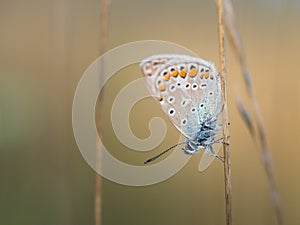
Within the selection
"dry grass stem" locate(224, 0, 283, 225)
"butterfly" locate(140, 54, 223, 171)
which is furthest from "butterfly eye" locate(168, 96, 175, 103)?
"dry grass stem" locate(224, 0, 283, 225)

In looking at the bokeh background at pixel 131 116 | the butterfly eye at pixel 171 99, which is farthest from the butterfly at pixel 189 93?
the bokeh background at pixel 131 116

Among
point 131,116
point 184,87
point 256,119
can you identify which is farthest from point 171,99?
point 131,116

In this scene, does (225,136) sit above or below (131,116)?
below

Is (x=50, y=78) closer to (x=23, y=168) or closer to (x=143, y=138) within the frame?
(x=23, y=168)

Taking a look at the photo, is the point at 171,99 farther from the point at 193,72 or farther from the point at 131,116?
the point at 131,116

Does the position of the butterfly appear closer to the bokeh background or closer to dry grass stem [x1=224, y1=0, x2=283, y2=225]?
dry grass stem [x1=224, y1=0, x2=283, y2=225]
